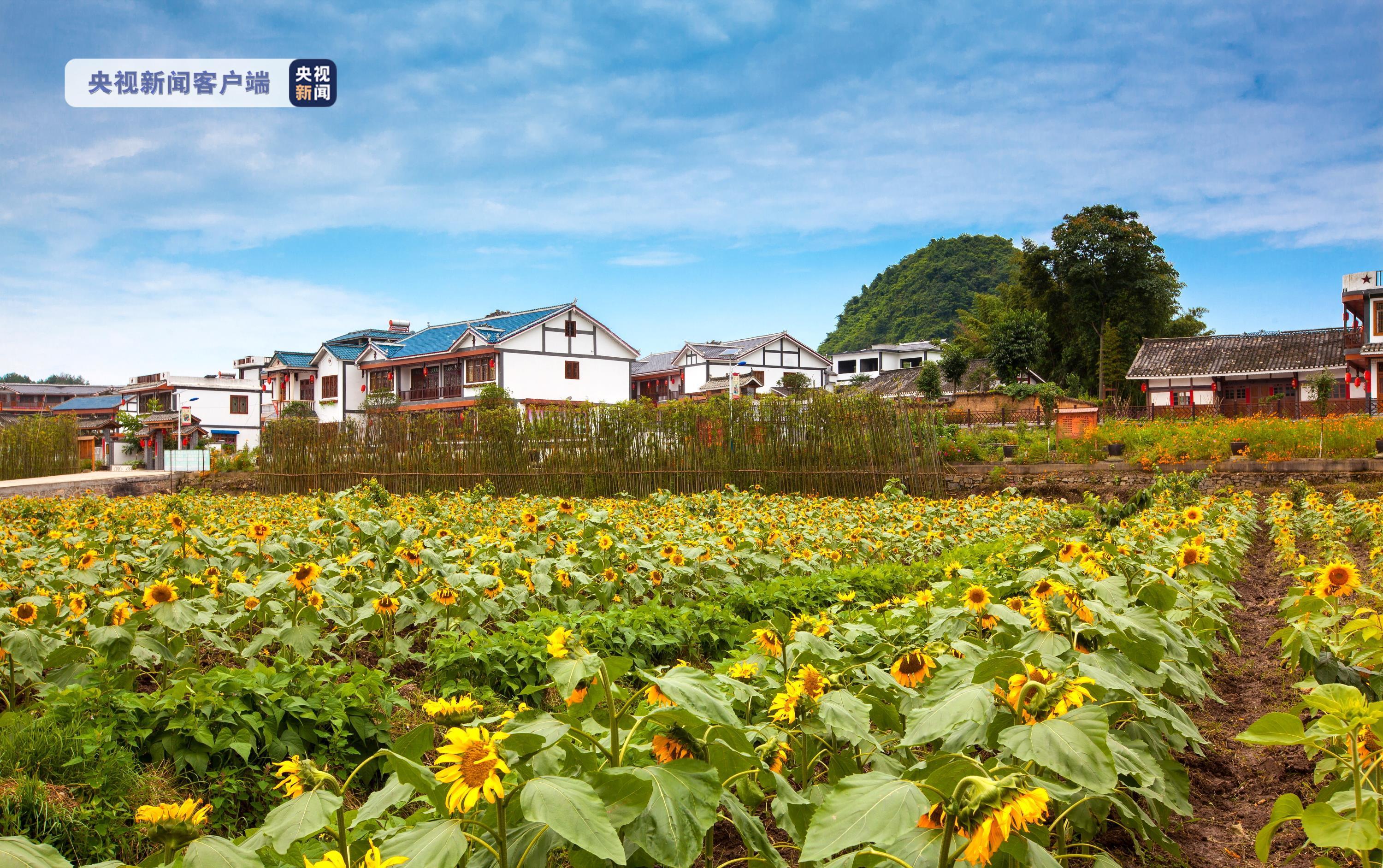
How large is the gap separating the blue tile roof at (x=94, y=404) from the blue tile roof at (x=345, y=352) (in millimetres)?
16821

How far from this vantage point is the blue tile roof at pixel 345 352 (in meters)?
35.2

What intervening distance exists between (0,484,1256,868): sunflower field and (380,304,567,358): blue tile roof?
1024 inches

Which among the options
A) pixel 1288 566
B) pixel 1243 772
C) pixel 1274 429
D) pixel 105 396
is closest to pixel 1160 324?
pixel 1274 429

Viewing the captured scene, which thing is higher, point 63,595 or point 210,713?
point 63,595

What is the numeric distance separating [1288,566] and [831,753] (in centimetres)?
467

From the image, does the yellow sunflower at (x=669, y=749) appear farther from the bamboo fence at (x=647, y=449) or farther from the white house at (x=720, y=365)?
the white house at (x=720, y=365)

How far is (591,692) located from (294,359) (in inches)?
1645

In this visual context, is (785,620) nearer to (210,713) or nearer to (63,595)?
(210,713)

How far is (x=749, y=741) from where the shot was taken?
61.0 inches

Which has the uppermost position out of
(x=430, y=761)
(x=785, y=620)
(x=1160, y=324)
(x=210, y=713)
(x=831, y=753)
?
(x=1160, y=324)

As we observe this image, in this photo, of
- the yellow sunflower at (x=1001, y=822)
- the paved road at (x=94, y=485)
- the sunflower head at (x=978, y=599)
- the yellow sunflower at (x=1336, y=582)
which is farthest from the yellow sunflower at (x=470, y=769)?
the paved road at (x=94, y=485)

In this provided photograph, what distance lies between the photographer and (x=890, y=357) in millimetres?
47594

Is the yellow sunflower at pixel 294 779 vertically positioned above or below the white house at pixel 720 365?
below

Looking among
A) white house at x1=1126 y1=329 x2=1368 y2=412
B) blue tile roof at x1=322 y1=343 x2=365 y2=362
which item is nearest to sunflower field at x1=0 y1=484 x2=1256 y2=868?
white house at x1=1126 y1=329 x2=1368 y2=412
